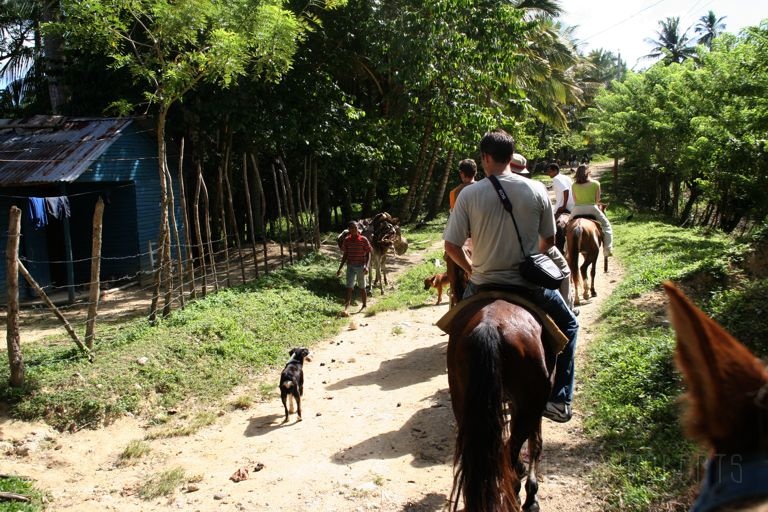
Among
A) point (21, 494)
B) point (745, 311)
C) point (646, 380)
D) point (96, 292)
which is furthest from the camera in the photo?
point (96, 292)

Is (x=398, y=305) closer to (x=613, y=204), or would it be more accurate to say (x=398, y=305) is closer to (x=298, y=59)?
(x=298, y=59)

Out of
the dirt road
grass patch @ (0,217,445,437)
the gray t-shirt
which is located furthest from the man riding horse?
grass patch @ (0,217,445,437)

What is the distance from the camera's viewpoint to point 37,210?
11258mm

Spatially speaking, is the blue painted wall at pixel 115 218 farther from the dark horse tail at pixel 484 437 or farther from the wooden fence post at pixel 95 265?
the dark horse tail at pixel 484 437

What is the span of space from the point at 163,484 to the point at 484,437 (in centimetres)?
359

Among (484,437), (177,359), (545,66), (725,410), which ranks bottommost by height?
(177,359)

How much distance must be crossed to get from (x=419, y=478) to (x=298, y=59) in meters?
13.0

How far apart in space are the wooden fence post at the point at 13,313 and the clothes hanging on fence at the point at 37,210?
4613 mm

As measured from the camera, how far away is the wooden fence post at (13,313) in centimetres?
685

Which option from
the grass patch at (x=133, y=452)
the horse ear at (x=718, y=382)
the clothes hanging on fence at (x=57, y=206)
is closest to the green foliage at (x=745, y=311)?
the horse ear at (x=718, y=382)

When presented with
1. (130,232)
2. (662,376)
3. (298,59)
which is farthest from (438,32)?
(662,376)

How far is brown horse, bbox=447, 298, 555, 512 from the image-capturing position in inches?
128

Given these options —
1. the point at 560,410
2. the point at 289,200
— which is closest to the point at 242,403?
the point at 560,410

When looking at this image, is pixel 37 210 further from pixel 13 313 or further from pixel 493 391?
pixel 493 391
